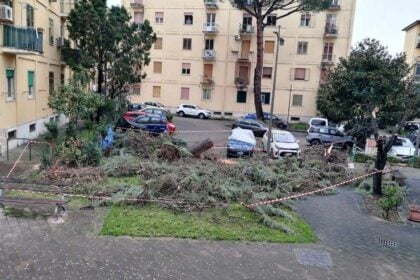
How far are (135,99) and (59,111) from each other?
26.7m

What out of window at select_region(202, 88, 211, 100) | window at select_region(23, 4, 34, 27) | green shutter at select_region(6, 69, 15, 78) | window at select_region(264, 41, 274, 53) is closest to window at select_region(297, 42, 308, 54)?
window at select_region(264, 41, 274, 53)

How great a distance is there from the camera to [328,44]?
3725cm

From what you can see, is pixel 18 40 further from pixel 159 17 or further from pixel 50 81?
pixel 159 17

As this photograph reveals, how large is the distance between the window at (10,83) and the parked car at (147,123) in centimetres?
644

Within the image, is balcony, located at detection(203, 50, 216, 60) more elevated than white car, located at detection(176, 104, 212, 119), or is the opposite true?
balcony, located at detection(203, 50, 216, 60)

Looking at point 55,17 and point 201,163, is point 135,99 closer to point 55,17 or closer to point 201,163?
point 55,17

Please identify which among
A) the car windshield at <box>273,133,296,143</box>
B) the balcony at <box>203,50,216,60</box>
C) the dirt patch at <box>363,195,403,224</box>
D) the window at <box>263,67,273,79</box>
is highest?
the balcony at <box>203,50,216,60</box>

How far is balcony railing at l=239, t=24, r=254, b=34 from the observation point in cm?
3775

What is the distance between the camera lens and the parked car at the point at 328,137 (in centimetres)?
2430

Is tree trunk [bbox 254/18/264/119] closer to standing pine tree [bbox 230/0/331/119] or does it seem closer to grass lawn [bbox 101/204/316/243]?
standing pine tree [bbox 230/0/331/119]

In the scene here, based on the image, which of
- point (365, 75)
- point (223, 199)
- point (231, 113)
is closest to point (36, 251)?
point (223, 199)

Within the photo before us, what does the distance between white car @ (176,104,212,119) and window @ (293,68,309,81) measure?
9.80 metres

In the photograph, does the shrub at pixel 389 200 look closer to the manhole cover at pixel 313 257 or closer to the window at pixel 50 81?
the manhole cover at pixel 313 257

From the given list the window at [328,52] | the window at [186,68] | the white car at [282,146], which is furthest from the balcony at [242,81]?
the white car at [282,146]
